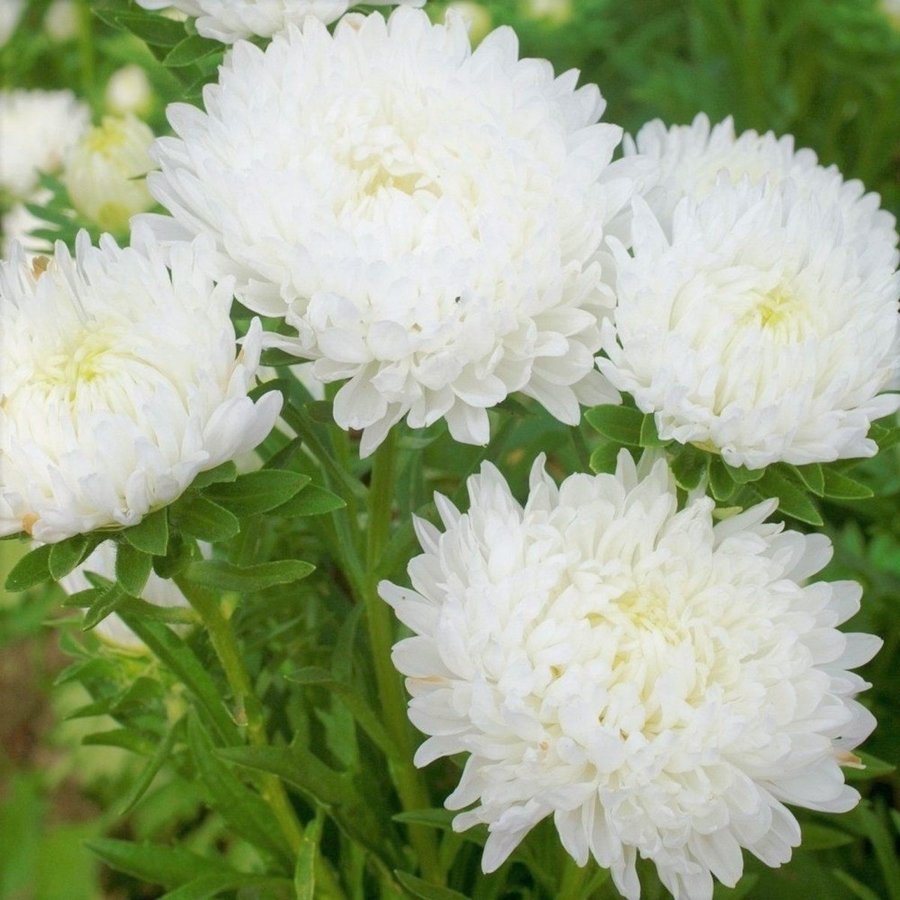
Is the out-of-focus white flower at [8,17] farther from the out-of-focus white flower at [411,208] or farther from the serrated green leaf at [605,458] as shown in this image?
the serrated green leaf at [605,458]

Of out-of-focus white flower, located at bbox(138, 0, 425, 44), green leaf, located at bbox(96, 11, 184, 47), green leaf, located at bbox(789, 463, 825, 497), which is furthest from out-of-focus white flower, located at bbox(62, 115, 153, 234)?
green leaf, located at bbox(789, 463, 825, 497)

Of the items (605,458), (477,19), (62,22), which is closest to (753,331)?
(605,458)

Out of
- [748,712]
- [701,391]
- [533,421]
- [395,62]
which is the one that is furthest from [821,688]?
[533,421]

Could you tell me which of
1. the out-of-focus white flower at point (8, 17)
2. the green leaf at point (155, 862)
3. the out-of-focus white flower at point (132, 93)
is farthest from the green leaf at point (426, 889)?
the out-of-focus white flower at point (8, 17)

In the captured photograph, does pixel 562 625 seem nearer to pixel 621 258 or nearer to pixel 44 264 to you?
pixel 621 258

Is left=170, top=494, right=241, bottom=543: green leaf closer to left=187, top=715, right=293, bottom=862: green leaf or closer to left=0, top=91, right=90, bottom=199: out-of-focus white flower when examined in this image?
left=187, top=715, right=293, bottom=862: green leaf

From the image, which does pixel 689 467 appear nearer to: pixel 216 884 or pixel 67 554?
pixel 67 554

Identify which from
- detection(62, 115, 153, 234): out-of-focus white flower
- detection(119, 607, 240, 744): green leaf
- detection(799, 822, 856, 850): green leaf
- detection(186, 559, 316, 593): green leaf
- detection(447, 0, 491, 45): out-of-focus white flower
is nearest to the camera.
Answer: detection(186, 559, 316, 593): green leaf
